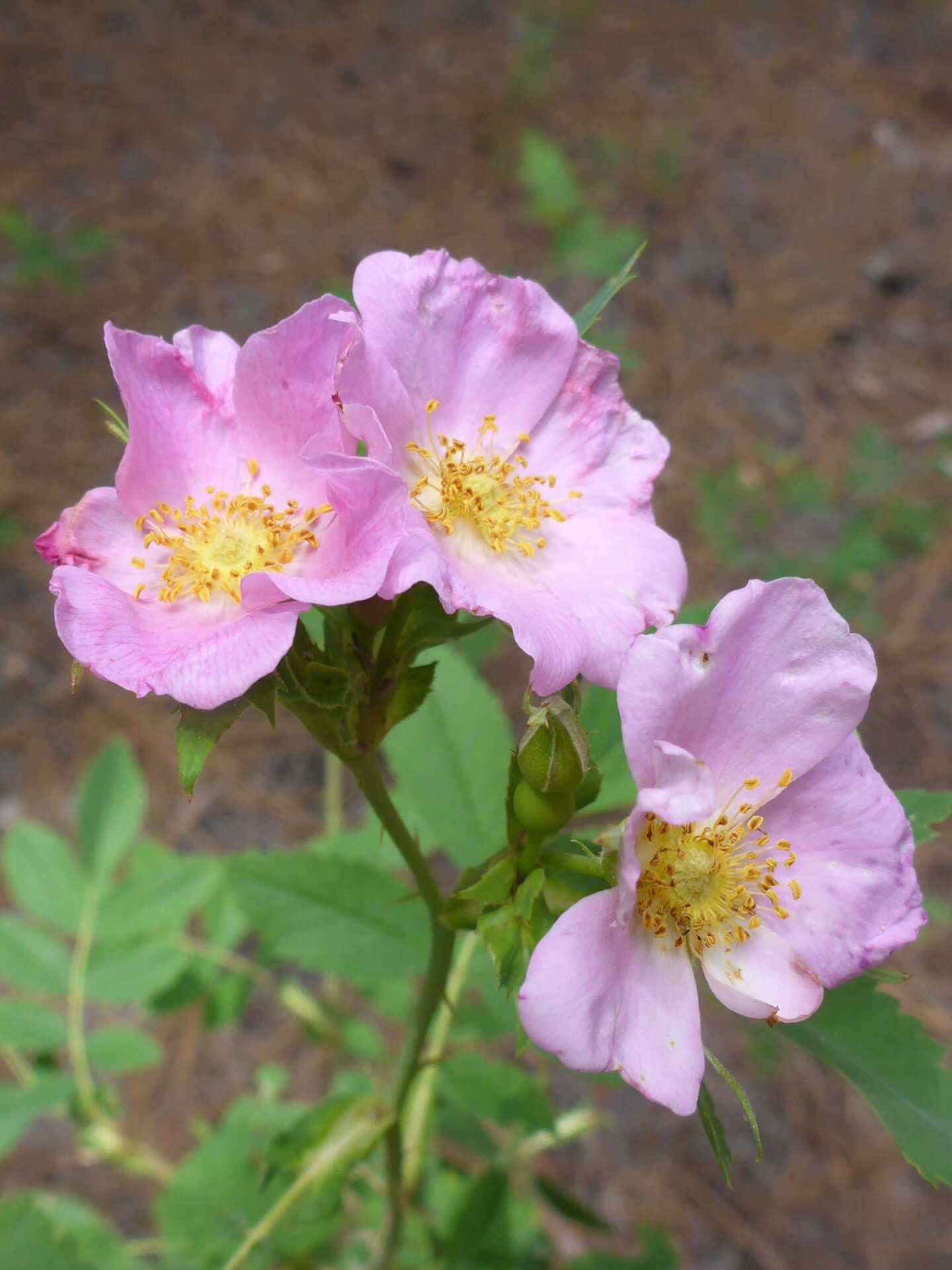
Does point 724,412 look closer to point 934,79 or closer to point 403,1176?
point 934,79

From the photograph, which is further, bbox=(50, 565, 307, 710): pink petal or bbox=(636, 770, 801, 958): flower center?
bbox=(636, 770, 801, 958): flower center

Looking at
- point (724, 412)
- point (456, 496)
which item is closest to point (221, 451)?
point (456, 496)

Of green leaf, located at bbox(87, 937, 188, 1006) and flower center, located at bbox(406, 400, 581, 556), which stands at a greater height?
flower center, located at bbox(406, 400, 581, 556)

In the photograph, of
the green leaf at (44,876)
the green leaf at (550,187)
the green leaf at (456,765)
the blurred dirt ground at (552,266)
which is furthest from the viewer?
the green leaf at (550,187)

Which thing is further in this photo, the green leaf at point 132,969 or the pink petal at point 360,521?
the green leaf at point 132,969

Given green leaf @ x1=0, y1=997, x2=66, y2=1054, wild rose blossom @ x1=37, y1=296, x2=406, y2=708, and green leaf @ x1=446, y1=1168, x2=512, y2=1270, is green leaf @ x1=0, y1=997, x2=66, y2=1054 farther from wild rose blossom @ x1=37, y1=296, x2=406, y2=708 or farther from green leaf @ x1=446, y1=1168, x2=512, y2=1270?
wild rose blossom @ x1=37, y1=296, x2=406, y2=708

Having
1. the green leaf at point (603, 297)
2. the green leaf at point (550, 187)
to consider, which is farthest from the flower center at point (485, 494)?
the green leaf at point (550, 187)

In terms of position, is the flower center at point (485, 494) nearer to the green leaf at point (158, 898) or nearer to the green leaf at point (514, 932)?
the green leaf at point (514, 932)

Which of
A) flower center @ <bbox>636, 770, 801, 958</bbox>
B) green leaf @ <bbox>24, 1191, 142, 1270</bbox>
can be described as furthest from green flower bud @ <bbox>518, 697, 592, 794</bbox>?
green leaf @ <bbox>24, 1191, 142, 1270</bbox>
